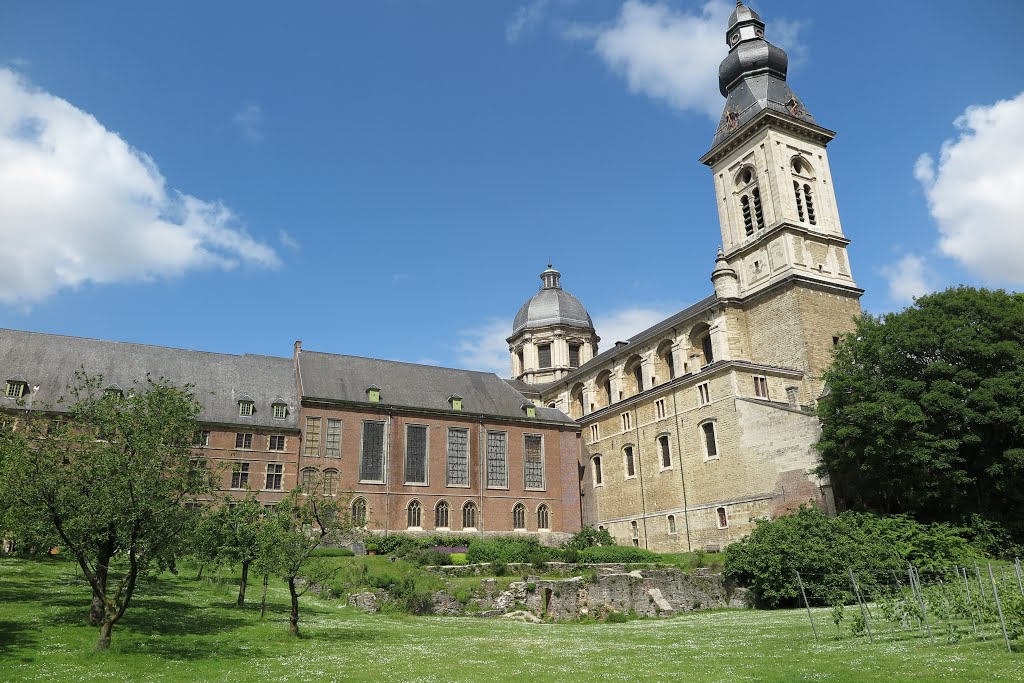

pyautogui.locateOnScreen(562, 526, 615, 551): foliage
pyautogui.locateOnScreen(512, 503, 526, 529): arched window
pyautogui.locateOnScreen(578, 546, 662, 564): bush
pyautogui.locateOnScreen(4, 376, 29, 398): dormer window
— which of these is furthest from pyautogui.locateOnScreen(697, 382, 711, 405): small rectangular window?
pyautogui.locateOnScreen(4, 376, 29, 398): dormer window

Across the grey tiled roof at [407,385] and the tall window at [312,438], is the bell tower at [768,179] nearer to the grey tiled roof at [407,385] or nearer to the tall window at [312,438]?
the grey tiled roof at [407,385]

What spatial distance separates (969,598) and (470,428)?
3853 cm

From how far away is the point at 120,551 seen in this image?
18.2 metres

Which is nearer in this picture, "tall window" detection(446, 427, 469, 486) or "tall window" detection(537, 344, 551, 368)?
"tall window" detection(446, 427, 469, 486)

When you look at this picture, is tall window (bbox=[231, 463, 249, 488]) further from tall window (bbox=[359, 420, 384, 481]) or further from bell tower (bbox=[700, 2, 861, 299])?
bell tower (bbox=[700, 2, 861, 299])

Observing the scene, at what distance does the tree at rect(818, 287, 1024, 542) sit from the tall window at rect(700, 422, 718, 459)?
9.84 m

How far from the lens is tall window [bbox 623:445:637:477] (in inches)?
2064

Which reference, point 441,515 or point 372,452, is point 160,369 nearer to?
point 372,452

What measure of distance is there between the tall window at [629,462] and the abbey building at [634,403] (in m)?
0.11

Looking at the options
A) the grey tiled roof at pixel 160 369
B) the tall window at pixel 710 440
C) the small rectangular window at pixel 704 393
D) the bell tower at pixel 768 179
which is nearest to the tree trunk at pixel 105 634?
the grey tiled roof at pixel 160 369

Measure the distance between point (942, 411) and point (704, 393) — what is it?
16278 mm

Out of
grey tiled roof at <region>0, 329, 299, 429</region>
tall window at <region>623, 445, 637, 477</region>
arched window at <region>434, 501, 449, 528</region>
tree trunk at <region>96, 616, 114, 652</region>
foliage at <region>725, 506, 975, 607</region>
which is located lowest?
tree trunk at <region>96, 616, 114, 652</region>

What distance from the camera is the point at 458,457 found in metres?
51.3

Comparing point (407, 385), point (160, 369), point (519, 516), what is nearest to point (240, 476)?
point (160, 369)
